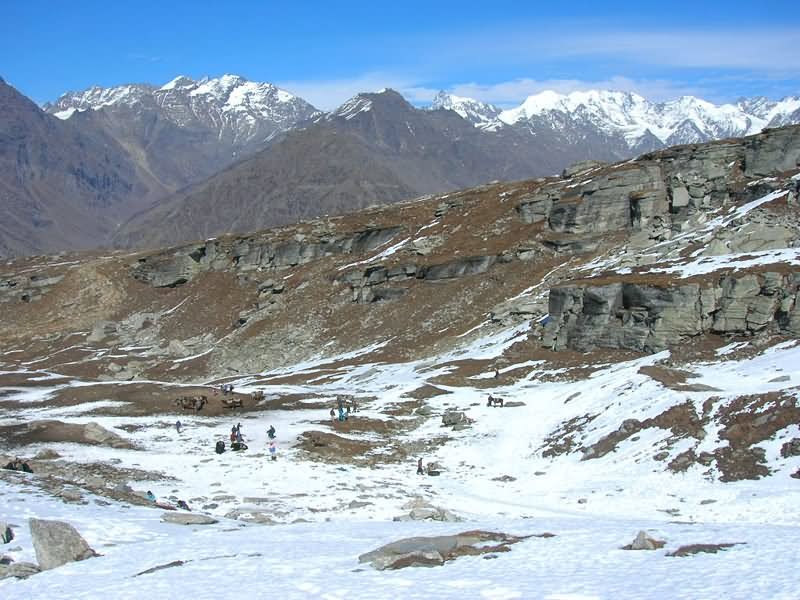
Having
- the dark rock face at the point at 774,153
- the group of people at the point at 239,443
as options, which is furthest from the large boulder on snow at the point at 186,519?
the dark rock face at the point at 774,153

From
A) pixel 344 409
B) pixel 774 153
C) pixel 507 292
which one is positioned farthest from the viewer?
pixel 774 153

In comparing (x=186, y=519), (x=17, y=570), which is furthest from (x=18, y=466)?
(x=17, y=570)

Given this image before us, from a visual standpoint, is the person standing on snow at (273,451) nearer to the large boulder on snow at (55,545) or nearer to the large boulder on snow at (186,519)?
the large boulder on snow at (186,519)

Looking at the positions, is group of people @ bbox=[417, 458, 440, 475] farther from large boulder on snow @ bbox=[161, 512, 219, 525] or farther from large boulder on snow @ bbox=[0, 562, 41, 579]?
large boulder on snow @ bbox=[0, 562, 41, 579]

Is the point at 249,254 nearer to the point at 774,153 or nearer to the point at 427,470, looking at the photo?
the point at 774,153

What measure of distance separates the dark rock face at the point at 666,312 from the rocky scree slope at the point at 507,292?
0.14 metres

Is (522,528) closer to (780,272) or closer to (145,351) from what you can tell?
(780,272)

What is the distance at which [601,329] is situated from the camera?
62.5 meters

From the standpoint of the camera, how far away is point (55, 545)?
19734 mm

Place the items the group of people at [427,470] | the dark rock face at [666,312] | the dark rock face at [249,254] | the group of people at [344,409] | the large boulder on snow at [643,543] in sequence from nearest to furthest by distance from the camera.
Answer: the large boulder on snow at [643,543]
the group of people at [427,470]
the group of people at [344,409]
the dark rock face at [666,312]
the dark rock face at [249,254]

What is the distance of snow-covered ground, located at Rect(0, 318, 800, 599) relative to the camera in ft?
53.6

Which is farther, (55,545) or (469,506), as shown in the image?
(469,506)

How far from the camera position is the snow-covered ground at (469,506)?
16.3 metres

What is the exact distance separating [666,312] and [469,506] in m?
33.9
